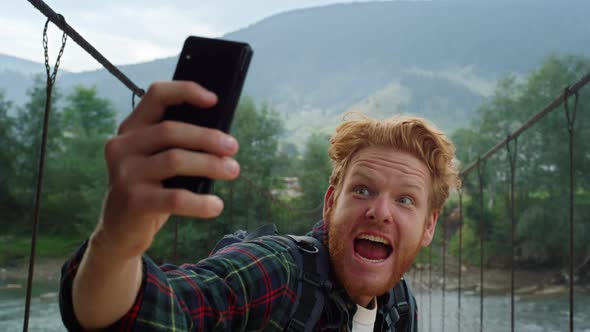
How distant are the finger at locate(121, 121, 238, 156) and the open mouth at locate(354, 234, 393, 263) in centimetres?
80

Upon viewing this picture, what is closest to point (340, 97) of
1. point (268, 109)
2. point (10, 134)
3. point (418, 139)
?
point (268, 109)

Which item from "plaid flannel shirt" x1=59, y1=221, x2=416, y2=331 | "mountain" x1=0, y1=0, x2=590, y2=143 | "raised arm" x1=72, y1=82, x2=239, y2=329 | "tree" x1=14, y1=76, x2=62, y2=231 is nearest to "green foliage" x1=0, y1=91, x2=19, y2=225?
"tree" x1=14, y1=76, x2=62, y2=231

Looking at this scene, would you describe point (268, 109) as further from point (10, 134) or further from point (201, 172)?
point (201, 172)

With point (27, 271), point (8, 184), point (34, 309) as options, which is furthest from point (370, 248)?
point (27, 271)

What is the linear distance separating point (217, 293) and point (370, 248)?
0.51 m

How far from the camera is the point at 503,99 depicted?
3372 centimetres

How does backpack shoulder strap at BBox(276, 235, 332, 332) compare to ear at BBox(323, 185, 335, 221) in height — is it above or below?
below

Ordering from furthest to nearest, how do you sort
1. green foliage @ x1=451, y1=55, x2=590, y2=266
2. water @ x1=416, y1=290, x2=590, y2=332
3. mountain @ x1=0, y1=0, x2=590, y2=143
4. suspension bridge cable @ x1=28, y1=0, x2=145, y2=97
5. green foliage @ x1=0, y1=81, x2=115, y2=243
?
mountain @ x1=0, y1=0, x2=590, y2=143, green foliage @ x1=0, y1=81, x2=115, y2=243, green foliage @ x1=451, y1=55, x2=590, y2=266, water @ x1=416, y1=290, x2=590, y2=332, suspension bridge cable @ x1=28, y1=0, x2=145, y2=97

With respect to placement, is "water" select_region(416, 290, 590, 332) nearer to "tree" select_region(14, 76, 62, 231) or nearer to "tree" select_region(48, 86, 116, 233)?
"tree" select_region(48, 86, 116, 233)

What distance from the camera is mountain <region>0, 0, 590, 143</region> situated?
11138 centimetres

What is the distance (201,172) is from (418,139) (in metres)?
0.94

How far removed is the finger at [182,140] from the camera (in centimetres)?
48

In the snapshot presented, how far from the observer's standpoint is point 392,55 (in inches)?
5458

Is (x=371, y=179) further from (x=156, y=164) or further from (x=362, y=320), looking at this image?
(x=156, y=164)
